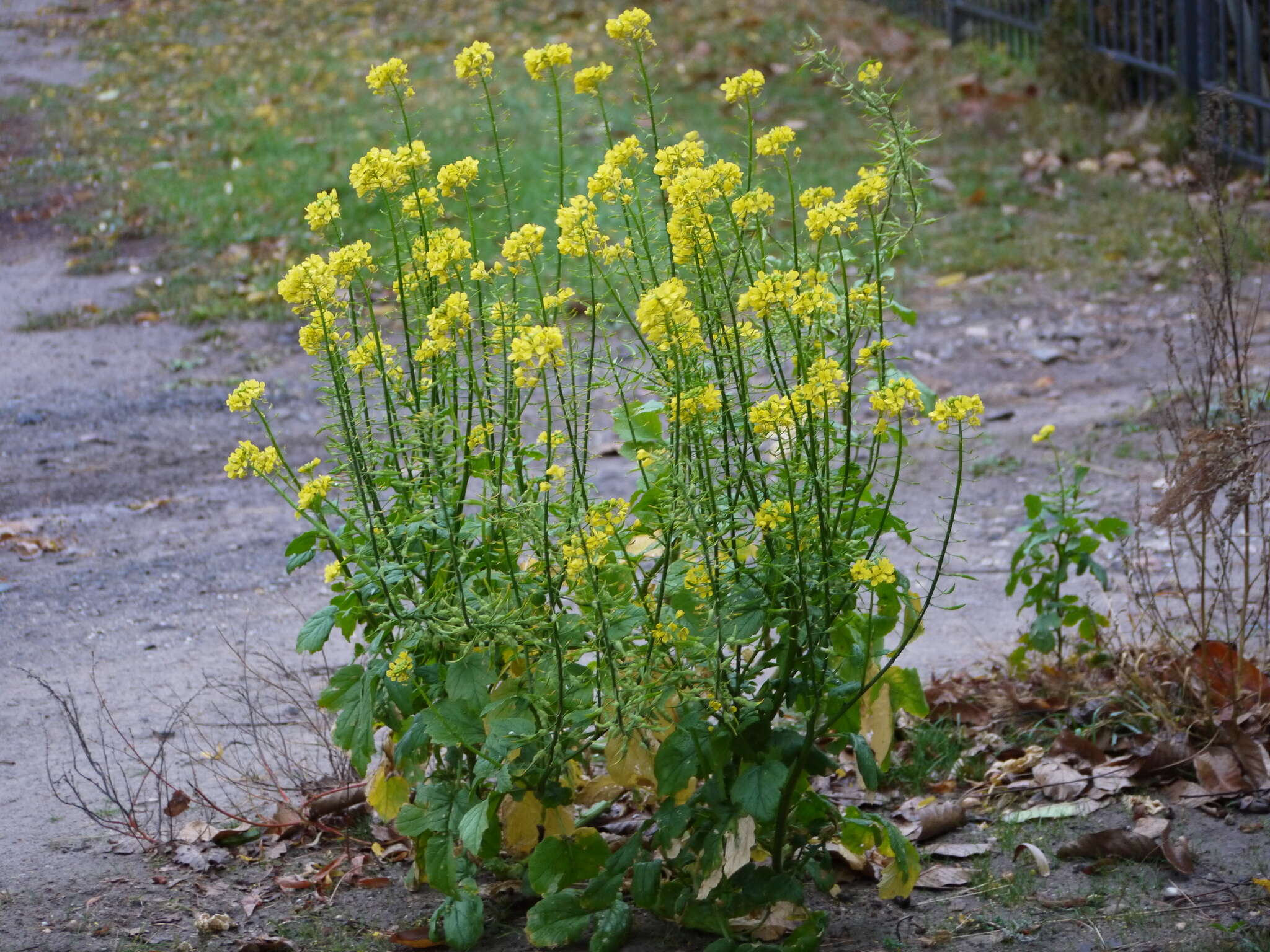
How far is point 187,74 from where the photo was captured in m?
12.9

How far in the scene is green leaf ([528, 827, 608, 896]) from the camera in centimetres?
268

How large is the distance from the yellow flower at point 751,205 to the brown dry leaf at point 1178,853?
5.31 ft

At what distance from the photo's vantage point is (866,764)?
266cm

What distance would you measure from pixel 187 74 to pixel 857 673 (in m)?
11.9

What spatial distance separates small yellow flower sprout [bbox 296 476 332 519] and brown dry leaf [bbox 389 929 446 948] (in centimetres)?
91

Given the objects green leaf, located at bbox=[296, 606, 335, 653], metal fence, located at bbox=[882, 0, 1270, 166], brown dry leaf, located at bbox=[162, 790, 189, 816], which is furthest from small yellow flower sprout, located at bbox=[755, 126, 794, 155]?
metal fence, located at bbox=[882, 0, 1270, 166]

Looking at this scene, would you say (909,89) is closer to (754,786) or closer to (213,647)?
(213,647)

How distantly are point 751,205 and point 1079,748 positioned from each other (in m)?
1.80

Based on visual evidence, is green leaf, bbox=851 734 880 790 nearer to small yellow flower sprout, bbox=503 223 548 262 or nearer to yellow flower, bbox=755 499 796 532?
yellow flower, bbox=755 499 796 532

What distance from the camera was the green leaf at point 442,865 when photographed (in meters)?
2.64

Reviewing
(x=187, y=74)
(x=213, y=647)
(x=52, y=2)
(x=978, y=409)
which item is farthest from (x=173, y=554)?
(x=52, y=2)

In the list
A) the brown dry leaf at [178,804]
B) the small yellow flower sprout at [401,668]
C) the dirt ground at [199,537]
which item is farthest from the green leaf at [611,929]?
the brown dry leaf at [178,804]

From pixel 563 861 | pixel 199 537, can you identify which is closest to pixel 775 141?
pixel 563 861


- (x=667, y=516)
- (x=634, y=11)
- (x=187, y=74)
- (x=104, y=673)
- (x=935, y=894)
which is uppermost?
(x=187, y=74)
